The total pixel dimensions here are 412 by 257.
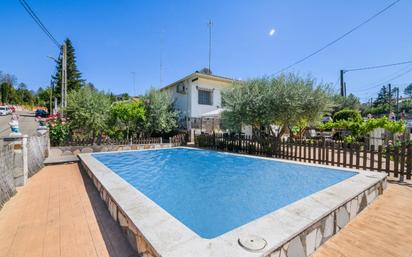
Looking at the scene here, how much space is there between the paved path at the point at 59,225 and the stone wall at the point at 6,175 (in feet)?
0.53

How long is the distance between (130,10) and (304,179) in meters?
12.9

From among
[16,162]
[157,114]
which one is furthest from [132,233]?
[157,114]

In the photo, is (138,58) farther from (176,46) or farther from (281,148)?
(281,148)

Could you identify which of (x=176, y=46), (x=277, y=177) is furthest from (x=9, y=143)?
(x=176, y=46)

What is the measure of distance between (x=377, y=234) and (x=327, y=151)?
477 cm

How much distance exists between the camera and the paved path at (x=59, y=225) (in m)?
2.73

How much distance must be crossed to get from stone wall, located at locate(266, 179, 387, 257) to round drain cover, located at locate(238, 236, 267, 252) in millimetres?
118

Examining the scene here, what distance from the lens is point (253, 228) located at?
2.49 m

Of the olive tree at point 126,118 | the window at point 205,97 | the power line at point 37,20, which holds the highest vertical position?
the power line at point 37,20

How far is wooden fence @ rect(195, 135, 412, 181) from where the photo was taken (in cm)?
593

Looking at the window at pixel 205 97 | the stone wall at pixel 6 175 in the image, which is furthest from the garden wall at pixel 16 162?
the window at pixel 205 97

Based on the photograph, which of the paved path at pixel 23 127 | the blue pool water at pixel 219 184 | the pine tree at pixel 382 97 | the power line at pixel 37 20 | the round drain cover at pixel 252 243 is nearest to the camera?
the round drain cover at pixel 252 243

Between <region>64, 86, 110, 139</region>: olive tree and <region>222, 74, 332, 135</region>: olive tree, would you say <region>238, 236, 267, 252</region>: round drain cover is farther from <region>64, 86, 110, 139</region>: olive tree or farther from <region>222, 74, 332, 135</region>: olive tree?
<region>64, 86, 110, 139</region>: olive tree

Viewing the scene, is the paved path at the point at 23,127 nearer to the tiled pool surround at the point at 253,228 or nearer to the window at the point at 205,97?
the window at the point at 205,97
